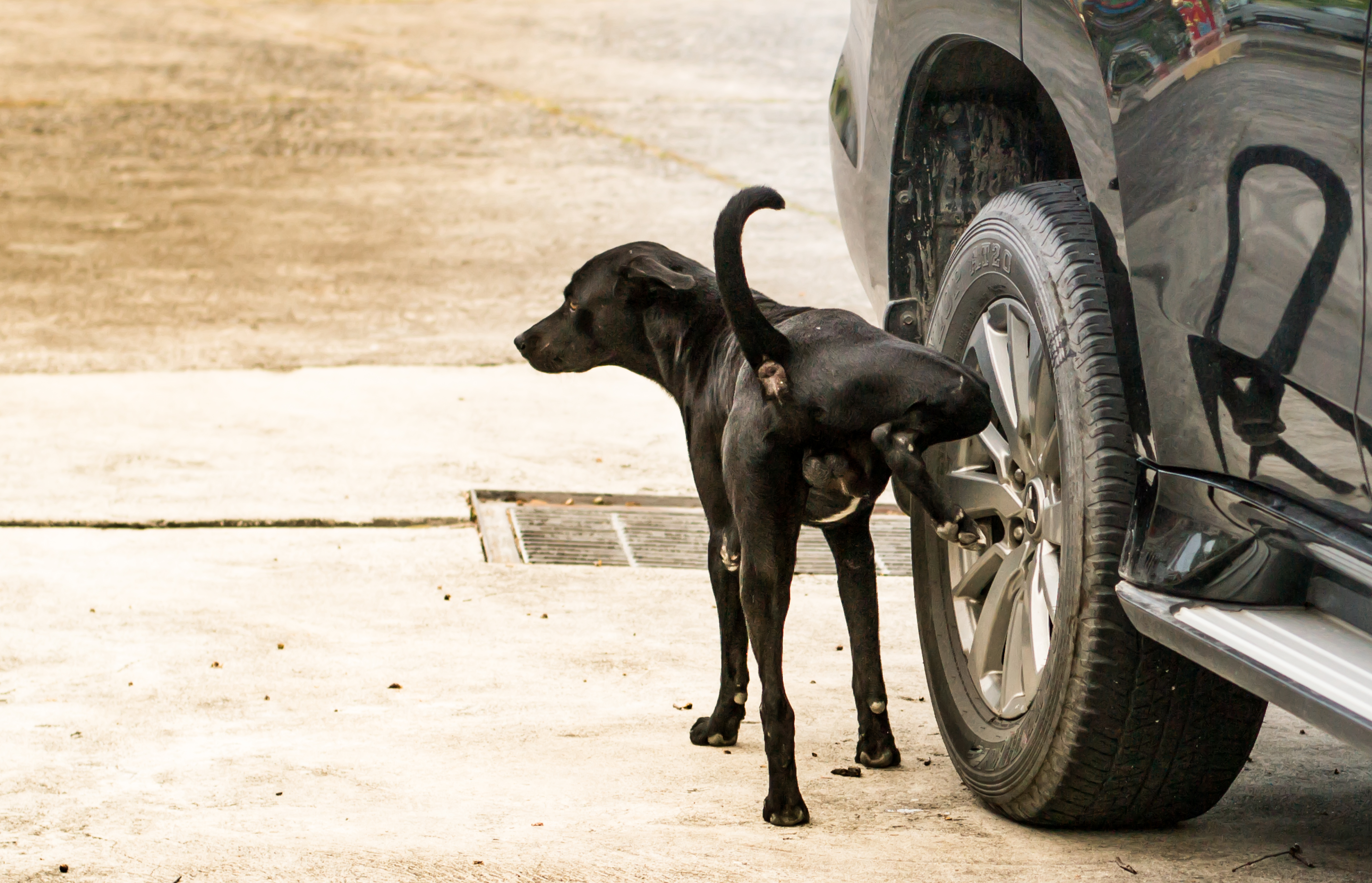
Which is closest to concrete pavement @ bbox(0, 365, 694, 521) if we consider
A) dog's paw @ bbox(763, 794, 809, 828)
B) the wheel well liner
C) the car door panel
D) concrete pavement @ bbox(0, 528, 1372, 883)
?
concrete pavement @ bbox(0, 528, 1372, 883)

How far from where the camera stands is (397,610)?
4629 mm

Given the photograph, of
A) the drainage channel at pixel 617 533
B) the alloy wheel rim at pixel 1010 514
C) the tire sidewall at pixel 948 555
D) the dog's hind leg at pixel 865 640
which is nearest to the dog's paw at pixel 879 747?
the dog's hind leg at pixel 865 640

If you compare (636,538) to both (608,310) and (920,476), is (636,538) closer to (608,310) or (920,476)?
(608,310)

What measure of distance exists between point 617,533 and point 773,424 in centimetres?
233

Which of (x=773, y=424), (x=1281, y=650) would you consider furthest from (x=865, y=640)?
(x=1281, y=650)

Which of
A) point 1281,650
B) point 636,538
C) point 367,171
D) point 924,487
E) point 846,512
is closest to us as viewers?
point 1281,650

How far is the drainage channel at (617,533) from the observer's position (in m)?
5.16

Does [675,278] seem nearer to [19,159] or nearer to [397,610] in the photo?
[397,610]

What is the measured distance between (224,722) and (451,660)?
2.15 feet

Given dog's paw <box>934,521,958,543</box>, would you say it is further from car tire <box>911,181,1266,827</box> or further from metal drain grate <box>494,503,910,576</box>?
metal drain grate <box>494,503,910,576</box>

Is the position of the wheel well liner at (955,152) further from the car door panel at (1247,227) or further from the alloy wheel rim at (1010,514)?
the car door panel at (1247,227)

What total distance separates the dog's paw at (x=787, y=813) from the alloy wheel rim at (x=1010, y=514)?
434 millimetres

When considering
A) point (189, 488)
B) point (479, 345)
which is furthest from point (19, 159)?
point (189, 488)

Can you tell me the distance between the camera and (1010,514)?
10.4 feet
